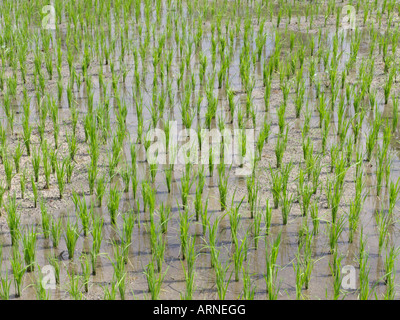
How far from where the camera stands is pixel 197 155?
448 cm

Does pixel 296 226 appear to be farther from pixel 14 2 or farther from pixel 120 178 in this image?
pixel 14 2

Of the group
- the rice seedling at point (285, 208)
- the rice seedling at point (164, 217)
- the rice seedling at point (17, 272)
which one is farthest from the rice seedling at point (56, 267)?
the rice seedling at point (285, 208)

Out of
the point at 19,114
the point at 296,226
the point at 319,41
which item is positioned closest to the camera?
the point at 296,226

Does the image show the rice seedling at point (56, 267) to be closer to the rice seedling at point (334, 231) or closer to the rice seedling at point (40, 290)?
the rice seedling at point (40, 290)

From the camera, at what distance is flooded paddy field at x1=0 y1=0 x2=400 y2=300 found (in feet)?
11.0

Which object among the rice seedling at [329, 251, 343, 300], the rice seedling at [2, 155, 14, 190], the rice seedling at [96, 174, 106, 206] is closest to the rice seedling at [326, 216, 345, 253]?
the rice seedling at [329, 251, 343, 300]

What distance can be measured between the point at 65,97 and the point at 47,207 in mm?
1748

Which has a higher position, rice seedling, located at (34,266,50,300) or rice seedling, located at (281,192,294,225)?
rice seedling, located at (281,192,294,225)

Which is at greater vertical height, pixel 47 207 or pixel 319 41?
pixel 319 41

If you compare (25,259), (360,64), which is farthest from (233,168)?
(360,64)

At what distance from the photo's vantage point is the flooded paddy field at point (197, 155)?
3340 millimetres

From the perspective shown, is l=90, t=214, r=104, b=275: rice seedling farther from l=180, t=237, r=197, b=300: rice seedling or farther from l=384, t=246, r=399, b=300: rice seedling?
l=384, t=246, r=399, b=300: rice seedling

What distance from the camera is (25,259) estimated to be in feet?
11.0

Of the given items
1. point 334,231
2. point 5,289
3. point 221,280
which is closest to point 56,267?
point 5,289
